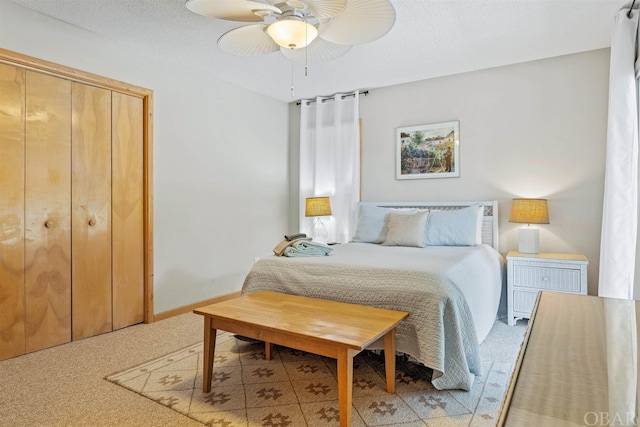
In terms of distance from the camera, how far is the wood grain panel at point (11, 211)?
8.73ft

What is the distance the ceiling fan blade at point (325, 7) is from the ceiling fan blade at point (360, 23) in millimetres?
Answer: 70

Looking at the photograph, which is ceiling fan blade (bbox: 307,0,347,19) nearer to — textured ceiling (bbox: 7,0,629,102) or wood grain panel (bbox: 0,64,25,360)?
textured ceiling (bbox: 7,0,629,102)

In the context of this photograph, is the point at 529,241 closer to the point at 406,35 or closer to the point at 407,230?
the point at 407,230

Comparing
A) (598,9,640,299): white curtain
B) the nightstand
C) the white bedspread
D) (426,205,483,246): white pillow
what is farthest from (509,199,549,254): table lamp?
the white bedspread

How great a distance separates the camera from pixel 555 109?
146 inches

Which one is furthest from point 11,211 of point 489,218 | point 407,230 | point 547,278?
point 547,278

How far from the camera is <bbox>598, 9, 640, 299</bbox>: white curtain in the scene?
286 centimetres

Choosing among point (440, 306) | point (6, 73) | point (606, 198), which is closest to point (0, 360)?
point (6, 73)

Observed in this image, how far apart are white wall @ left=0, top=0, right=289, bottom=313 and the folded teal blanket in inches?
58.5

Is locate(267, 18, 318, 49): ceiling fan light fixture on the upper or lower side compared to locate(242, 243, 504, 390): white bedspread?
upper

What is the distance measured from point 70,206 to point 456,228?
3.31 metres

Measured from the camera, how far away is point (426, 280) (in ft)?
7.36

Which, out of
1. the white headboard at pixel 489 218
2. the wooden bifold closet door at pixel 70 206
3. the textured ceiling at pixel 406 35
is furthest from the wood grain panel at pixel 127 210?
the white headboard at pixel 489 218

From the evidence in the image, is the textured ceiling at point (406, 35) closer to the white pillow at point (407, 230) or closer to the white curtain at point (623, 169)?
the white curtain at point (623, 169)
